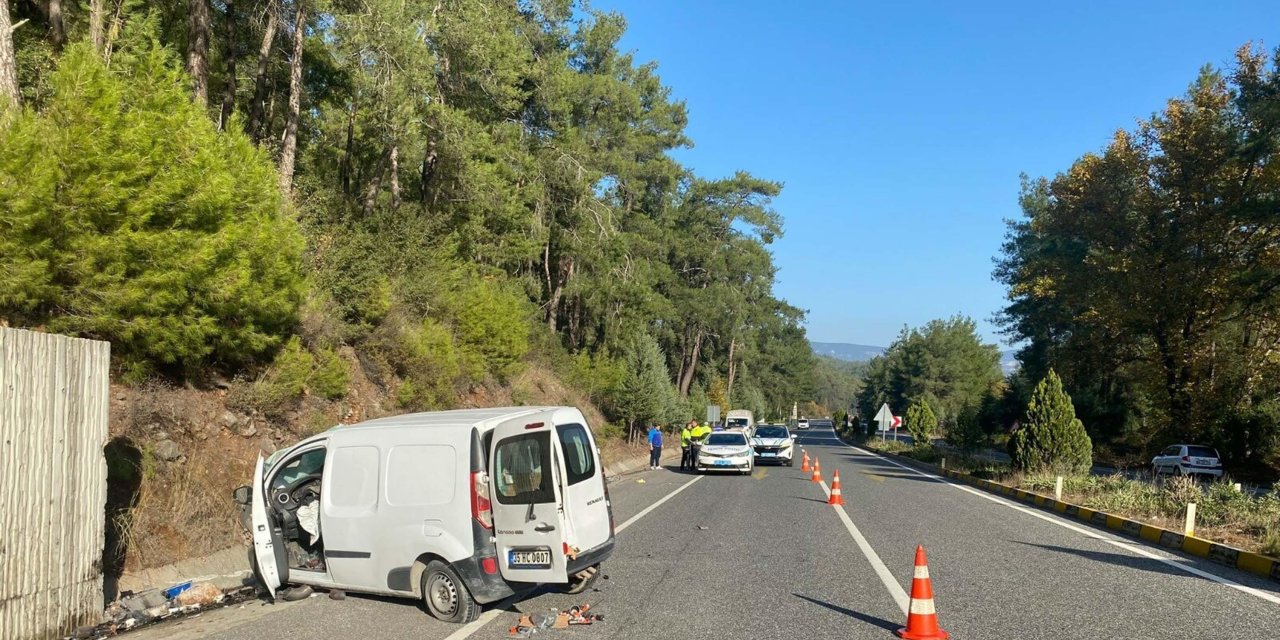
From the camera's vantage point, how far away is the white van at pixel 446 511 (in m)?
6.84

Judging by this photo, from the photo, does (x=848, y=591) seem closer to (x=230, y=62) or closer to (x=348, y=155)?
(x=230, y=62)

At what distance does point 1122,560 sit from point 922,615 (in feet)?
18.2

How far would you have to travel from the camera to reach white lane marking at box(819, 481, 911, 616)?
7.71m

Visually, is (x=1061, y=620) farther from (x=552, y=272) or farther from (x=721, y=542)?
(x=552, y=272)

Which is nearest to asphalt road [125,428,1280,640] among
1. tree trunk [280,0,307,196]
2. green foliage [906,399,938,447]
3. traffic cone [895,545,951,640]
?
traffic cone [895,545,951,640]

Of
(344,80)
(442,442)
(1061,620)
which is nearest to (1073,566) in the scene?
(1061,620)

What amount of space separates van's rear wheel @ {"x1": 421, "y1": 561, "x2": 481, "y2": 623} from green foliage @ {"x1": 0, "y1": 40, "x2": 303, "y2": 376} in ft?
16.5

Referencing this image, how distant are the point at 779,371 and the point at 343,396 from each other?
103392mm

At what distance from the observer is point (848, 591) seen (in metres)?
8.03

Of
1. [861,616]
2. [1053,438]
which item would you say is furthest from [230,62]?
[1053,438]

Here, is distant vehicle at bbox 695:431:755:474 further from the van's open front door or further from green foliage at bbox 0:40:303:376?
the van's open front door

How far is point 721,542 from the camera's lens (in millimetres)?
11086

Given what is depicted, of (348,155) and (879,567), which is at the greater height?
(348,155)

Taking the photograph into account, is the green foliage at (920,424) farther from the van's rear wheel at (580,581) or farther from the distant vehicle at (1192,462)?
the van's rear wheel at (580,581)
